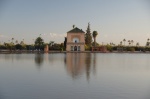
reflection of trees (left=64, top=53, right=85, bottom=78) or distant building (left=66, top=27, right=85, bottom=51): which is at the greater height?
→ distant building (left=66, top=27, right=85, bottom=51)

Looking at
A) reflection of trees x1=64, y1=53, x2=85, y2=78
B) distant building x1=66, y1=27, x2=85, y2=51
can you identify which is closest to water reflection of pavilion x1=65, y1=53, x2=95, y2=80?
reflection of trees x1=64, y1=53, x2=85, y2=78

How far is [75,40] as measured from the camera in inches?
2694

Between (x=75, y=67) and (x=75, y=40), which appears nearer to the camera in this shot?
(x=75, y=67)

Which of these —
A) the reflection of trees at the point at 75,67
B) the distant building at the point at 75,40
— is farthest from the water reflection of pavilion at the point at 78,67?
the distant building at the point at 75,40

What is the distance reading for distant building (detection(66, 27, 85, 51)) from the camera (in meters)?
67.4

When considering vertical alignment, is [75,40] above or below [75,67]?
above

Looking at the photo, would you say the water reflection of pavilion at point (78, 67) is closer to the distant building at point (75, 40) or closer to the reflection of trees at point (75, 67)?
the reflection of trees at point (75, 67)

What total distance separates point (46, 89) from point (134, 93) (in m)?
3.44

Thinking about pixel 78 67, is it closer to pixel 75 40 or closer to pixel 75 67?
pixel 75 67

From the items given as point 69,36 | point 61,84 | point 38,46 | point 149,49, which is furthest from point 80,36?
point 61,84

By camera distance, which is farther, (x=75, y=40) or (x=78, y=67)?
(x=75, y=40)

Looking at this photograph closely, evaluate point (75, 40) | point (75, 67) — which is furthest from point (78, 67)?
point (75, 40)

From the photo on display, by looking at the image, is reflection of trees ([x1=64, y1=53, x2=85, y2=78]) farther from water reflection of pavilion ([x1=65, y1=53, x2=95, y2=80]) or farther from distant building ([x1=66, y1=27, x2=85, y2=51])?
distant building ([x1=66, y1=27, x2=85, y2=51])

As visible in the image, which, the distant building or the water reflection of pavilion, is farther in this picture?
the distant building
